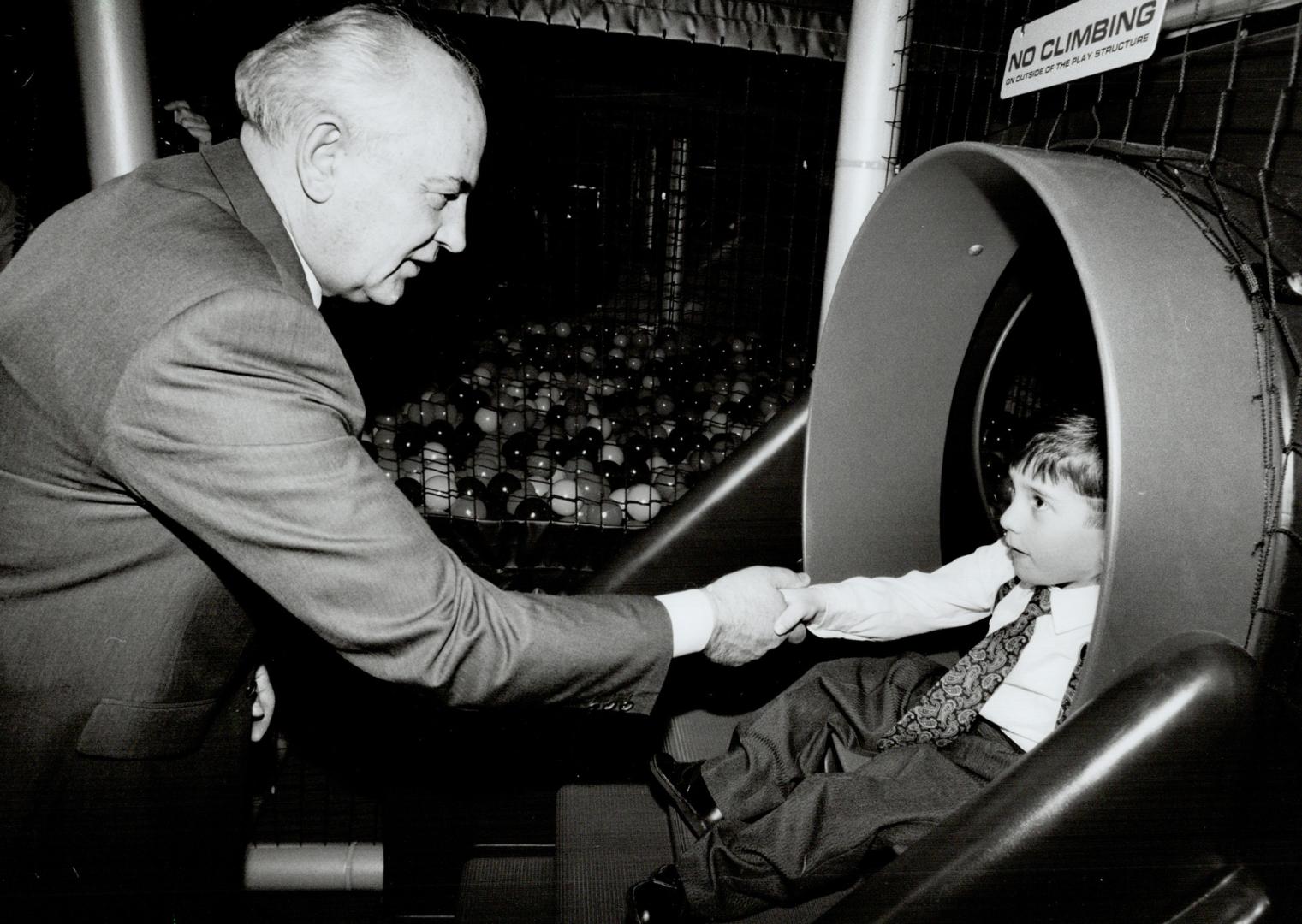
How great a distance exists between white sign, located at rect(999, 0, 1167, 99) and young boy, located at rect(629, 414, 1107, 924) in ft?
1.52

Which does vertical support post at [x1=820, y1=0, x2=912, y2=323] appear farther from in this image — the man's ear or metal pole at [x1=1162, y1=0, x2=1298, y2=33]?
the man's ear

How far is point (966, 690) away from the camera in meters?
1.15

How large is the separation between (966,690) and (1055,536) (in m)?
0.25

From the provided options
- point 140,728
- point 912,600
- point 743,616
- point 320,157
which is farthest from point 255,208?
point 912,600

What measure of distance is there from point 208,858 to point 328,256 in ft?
2.46

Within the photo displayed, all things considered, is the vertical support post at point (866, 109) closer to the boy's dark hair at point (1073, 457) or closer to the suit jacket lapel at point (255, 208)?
the boy's dark hair at point (1073, 457)

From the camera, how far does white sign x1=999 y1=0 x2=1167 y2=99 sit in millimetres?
883

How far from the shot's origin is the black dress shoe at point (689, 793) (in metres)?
1.10

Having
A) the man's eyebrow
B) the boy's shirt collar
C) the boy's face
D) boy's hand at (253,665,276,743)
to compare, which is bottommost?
boy's hand at (253,665,276,743)

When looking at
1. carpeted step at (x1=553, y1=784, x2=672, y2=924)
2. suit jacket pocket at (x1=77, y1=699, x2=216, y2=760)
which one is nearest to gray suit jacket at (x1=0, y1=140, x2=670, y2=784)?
suit jacket pocket at (x1=77, y1=699, x2=216, y2=760)

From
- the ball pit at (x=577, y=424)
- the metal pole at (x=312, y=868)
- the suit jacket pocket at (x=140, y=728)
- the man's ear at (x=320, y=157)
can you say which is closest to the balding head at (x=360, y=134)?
the man's ear at (x=320, y=157)

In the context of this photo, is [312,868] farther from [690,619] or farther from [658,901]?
[690,619]

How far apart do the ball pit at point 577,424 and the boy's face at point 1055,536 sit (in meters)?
1.34

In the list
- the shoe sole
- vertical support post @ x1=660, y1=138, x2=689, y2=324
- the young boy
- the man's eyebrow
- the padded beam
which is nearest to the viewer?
the padded beam
